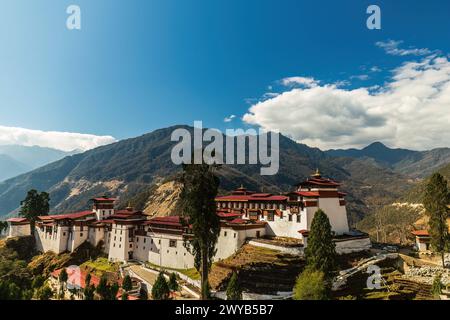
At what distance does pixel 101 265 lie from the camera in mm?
69562

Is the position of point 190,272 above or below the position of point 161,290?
below

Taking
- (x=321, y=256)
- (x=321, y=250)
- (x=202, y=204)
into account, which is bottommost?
(x=321, y=256)

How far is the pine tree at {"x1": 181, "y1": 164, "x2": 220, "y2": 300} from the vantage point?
3978 cm

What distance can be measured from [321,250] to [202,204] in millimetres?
15450

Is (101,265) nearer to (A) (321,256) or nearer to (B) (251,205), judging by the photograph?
(B) (251,205)

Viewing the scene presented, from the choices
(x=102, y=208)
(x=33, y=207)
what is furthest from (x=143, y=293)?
(x=33, y=207)

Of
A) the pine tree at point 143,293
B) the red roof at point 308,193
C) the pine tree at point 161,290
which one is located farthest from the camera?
Answer: the red roof at point 308,193

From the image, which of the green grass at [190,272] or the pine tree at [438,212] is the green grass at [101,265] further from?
the pine tree at [438,212]

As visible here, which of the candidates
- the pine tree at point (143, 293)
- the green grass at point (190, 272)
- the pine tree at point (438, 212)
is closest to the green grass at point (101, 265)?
the green grass at point (190, 272)

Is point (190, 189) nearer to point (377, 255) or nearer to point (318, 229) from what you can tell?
point (318, 229)

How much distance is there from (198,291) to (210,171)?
1929 centimetres

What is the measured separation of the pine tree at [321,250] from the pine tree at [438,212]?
24158 millimetres

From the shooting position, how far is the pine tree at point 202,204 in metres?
39.8
